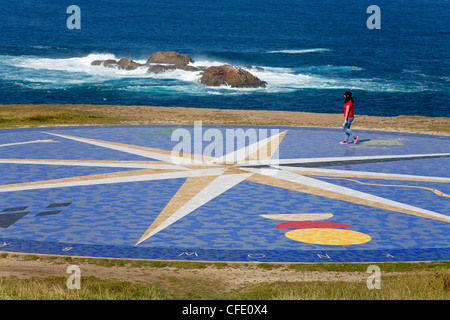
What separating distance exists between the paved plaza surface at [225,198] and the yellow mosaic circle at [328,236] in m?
0.04

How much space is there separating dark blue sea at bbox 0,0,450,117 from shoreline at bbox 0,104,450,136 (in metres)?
19.7

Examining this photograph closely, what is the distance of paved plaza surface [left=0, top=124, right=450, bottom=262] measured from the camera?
39.6 ft

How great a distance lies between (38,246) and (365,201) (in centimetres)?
813

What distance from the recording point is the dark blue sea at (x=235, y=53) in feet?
197

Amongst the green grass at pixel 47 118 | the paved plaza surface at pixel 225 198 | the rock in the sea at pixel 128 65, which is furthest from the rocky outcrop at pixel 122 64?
the paved plaza surface at pixel 225 198

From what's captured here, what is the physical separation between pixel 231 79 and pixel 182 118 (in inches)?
1283

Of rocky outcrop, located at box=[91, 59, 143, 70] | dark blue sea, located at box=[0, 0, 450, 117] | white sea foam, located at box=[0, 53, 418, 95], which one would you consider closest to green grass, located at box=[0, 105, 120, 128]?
dark blue sea, located at box=[0, 0, 450, 117]

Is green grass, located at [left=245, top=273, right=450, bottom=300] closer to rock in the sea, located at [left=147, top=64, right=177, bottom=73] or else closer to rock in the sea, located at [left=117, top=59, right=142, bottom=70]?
rock in the sea, located at [left=147, top=64, right=177, bottom=73]

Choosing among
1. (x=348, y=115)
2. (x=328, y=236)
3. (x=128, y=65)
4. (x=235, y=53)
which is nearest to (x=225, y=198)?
(x=328, y=236)

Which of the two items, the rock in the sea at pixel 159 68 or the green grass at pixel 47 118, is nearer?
the green grass at pixel 47 118

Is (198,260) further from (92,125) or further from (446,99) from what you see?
(446,99)

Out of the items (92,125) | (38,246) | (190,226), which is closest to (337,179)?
(190,226)

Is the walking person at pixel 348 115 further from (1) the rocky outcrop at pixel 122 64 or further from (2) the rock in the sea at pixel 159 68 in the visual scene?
(1) the rocky outcrop at pixel 122 64

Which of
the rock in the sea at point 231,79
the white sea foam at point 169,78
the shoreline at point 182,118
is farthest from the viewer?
the white sea foam at point 169,78
